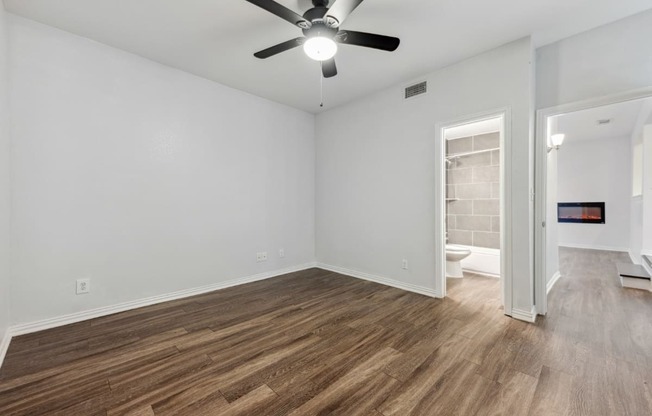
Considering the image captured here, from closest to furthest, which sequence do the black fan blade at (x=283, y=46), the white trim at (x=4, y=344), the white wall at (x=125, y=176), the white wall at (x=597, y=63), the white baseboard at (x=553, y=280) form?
the white trim at (x=4, y=344), the black fan blade at (x=283, y=46), the white wall at (x=597, y=63), the white wall at (x=125, y=176), the white baseboard at (x=553, y=280)

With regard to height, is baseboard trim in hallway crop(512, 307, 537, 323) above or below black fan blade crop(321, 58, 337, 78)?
below

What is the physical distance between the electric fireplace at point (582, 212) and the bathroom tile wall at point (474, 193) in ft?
13.8

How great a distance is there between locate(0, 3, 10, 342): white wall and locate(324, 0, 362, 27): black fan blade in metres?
2.54

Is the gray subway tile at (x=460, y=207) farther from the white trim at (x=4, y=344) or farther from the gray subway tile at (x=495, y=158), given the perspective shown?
the white trim at (x=4, y=344)

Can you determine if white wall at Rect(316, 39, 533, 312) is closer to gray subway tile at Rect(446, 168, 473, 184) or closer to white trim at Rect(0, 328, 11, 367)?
gray subway tile at Rect(446, 168, 473, 184)

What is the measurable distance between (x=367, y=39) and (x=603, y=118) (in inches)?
220

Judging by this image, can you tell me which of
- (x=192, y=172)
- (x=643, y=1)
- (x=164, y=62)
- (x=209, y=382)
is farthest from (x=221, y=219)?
(x=643, y=1)

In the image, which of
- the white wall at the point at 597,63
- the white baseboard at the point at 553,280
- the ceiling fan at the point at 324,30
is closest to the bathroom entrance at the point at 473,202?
the white baseboard at the point at 553,280

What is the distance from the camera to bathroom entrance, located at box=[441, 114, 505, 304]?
4109 millimetres

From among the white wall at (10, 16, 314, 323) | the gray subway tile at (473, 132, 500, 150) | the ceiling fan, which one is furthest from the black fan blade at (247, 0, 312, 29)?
the gray subway tile at (473, 132, 500, 150)

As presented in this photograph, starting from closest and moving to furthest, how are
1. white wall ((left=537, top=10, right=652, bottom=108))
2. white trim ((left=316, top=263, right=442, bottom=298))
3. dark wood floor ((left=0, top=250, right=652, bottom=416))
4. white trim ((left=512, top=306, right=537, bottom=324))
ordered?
dark wood floor ((left=0, top=250, right=652, bottom=416)) < white wall ((left=537, top=10, right=652, bottom=108)) < white trim ((left=512, top=306, right=537, bottom=324)) < white trim ((left=316, top=263, right=442, bottom=298))

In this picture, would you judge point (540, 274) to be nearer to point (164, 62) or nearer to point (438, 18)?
point (438, 18)

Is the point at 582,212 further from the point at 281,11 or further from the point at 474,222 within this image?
the point at 281,11

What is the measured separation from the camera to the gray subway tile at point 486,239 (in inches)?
173
